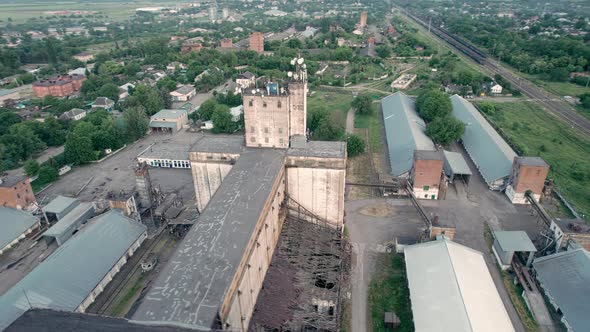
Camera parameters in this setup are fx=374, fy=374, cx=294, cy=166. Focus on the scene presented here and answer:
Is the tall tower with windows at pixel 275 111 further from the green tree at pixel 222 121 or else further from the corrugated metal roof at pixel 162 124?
the corrugated metal roof at pixel 162 124

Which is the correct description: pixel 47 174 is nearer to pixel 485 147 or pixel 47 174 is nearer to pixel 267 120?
pixel 267 120

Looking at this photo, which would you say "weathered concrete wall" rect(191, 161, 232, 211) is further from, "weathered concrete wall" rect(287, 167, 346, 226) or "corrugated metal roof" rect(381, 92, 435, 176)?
"corrugated metal roof" rect(381, 92, 435, 176)

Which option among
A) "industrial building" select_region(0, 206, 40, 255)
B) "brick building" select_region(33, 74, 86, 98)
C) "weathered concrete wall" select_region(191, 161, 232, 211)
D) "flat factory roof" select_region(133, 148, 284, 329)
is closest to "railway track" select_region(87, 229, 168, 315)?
"weathered concrete wall" select_region(191, 161, 232, 211)

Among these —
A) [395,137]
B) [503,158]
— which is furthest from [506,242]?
[395,137]

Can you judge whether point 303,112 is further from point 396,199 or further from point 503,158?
point 503,158

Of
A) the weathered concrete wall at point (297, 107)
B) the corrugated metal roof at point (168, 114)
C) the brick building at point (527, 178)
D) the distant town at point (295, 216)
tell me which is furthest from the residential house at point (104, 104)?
the brick building at point (527, 178)

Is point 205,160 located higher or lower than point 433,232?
higher

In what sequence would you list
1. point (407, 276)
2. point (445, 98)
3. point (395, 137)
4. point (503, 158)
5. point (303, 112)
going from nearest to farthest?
point (407, 276) < point (303, 112) < point (503, 158) < point (395, 137) < point (445, 98)
